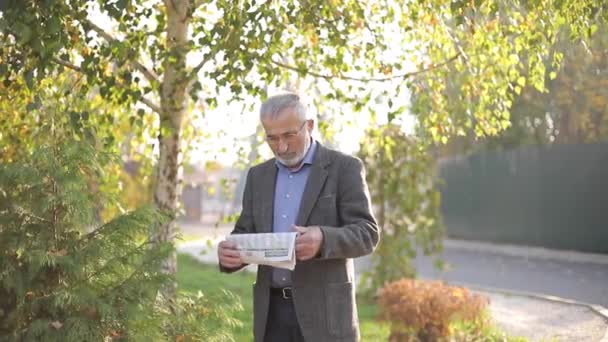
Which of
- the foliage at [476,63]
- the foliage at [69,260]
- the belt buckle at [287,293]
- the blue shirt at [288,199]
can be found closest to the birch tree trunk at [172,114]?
the foliage at [69,260]

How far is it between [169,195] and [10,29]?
89.0 inches

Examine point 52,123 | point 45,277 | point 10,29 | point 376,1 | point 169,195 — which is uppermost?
point 376,1

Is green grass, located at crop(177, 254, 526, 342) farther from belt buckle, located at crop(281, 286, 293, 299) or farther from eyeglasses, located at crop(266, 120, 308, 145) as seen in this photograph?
eyeglasses, located at crop(266, 120, 308, 145)

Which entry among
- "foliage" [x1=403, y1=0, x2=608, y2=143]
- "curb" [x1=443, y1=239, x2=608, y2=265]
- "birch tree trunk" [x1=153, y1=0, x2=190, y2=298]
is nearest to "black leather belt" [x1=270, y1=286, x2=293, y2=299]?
"birch tree trunk" [x1=153, y1=0, x2=190, y2=298]

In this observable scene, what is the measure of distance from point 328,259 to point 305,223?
180 mm

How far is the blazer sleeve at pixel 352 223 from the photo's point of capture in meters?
3.32

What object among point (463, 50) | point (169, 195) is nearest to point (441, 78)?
point (463, 50)

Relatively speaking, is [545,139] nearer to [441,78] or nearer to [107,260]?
[441,78]

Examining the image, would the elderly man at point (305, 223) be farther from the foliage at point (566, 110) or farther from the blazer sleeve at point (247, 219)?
the foliage at point (566, 110)

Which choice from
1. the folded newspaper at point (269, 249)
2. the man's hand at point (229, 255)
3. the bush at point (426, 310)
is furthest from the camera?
the bush at point (426, 310)

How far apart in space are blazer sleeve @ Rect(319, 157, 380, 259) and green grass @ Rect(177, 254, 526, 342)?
183 cm

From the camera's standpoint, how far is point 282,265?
3309mm

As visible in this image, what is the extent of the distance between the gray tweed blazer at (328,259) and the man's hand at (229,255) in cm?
11

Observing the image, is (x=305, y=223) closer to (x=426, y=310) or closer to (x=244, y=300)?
(x=426, y=310)
